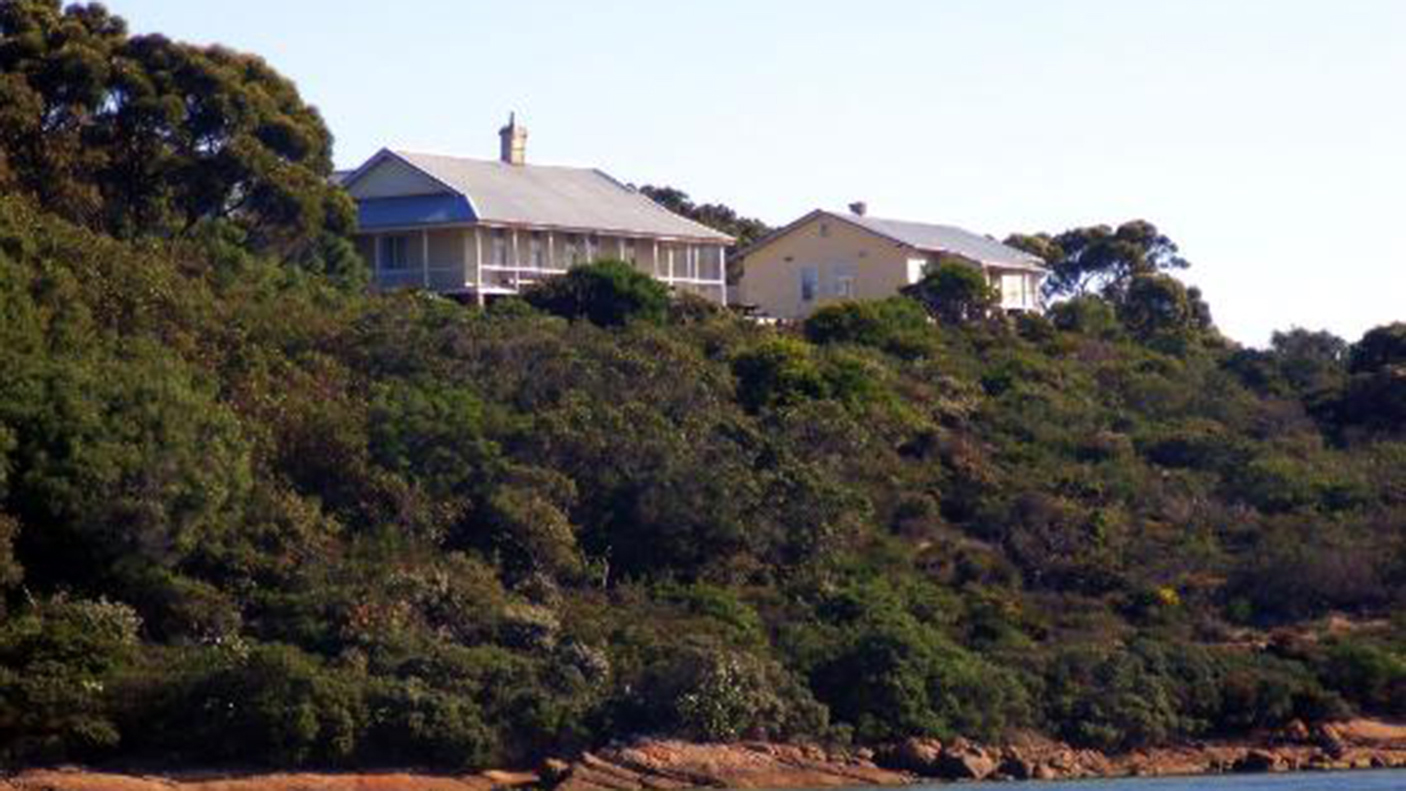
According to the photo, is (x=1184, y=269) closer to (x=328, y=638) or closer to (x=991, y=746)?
(x=991, y=746)

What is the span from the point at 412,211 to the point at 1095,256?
37.1m

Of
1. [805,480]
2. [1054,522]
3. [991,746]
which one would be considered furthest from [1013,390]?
[991,746]

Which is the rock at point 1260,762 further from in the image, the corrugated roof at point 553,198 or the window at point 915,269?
the window at point 915,269

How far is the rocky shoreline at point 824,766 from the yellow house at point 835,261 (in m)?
33.5

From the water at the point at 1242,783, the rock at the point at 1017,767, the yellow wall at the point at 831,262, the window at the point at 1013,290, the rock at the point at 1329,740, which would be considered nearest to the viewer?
the water at the point at 1242,783

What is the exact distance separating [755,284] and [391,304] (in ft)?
89.4

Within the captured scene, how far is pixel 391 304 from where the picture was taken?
65500 millimetres

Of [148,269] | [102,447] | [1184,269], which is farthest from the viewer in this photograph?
[1184,269]

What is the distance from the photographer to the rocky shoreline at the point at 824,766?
45.6 meters

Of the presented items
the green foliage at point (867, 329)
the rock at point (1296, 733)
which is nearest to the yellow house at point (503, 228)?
the green foliage at point (867, 329)

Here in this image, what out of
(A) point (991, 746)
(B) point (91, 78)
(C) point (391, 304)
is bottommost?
(A) point (991, 746)

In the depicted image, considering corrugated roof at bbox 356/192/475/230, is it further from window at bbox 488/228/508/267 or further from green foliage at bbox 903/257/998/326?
green foliage at bbox 903/257/998/326

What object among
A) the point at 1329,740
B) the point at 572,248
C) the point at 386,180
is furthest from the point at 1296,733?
the point at 386,180

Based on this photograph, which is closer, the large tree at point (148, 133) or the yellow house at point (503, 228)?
the large tree at point (148, 133)
